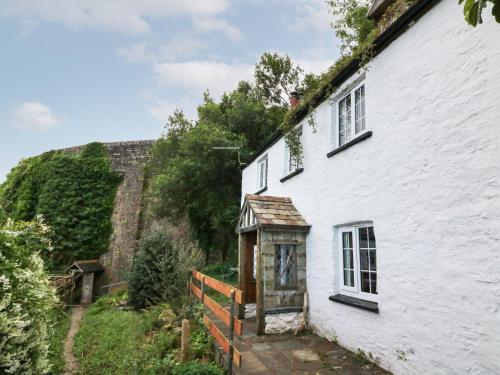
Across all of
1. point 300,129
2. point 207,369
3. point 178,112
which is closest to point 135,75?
point 300,129

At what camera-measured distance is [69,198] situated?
1808cm

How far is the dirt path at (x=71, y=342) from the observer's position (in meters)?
6.63

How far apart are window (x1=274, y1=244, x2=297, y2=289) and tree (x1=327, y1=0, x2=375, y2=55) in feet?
30.2

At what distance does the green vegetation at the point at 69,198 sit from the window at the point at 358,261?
53.1 ft

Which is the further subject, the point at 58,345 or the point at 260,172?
the point at 260,172

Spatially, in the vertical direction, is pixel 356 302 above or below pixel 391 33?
below

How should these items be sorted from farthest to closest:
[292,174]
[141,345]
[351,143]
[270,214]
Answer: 1. [292,174]
2. [270,214]
3. [141,345]
4. [351,143]

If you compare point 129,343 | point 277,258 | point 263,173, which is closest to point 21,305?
point 129,343

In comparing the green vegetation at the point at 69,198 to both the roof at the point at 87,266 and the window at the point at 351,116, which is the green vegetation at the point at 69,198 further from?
the window at the point at 351,116

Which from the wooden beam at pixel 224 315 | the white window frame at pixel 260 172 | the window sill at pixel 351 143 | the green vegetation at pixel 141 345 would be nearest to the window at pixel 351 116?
the window sill at pixel 351 143

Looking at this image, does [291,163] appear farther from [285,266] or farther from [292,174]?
[285,266]

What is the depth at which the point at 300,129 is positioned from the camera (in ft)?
26.2

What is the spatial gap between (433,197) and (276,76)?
17235 millimetres

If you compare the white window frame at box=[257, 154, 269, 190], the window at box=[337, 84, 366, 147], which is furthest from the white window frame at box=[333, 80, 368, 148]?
the white window frame at box=[257, 154, 269, 190]
